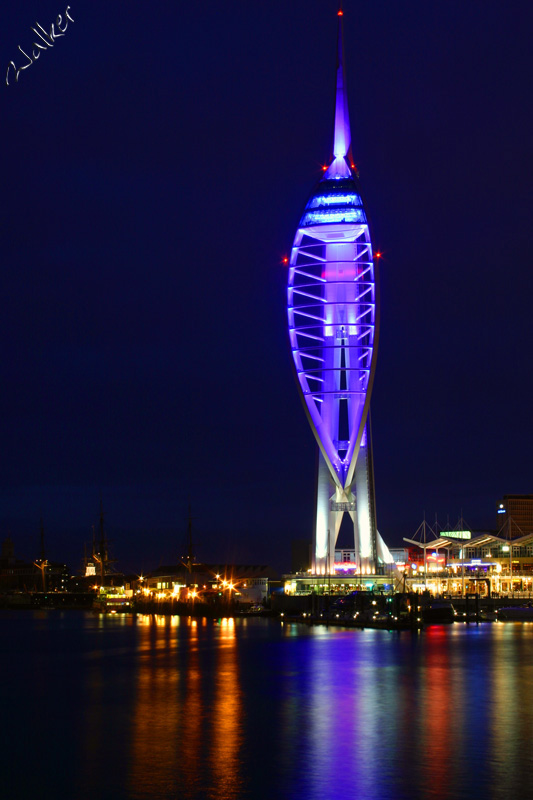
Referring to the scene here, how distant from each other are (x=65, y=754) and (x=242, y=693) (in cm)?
1317

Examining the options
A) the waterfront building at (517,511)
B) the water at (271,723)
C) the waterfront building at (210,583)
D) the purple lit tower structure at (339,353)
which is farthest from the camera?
the waterfront building at (517,511)

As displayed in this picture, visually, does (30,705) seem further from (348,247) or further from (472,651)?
(348,247)

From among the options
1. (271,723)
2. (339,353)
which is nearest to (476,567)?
(339,353)

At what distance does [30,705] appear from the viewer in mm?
43094

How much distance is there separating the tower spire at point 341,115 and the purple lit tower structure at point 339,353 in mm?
5033

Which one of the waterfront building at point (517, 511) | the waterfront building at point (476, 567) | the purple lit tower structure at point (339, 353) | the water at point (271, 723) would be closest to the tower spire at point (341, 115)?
the purple lit tower structure at point (339, 353)

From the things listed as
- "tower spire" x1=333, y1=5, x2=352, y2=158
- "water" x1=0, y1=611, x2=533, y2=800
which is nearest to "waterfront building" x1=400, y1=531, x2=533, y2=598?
"tower spire" x1=333, y1=5, x2=352, y2=158

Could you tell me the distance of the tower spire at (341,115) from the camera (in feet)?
373

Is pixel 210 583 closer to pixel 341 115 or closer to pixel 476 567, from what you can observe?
pixel 476 567

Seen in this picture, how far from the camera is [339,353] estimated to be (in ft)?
346

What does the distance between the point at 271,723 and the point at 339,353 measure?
70.5 metres

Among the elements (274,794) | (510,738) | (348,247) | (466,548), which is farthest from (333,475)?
(274,794)

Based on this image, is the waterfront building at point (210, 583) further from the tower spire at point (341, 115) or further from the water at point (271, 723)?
the water at point (271, 723)

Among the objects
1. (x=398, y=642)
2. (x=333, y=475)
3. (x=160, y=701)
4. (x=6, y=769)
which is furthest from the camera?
(x=333, y=475)
